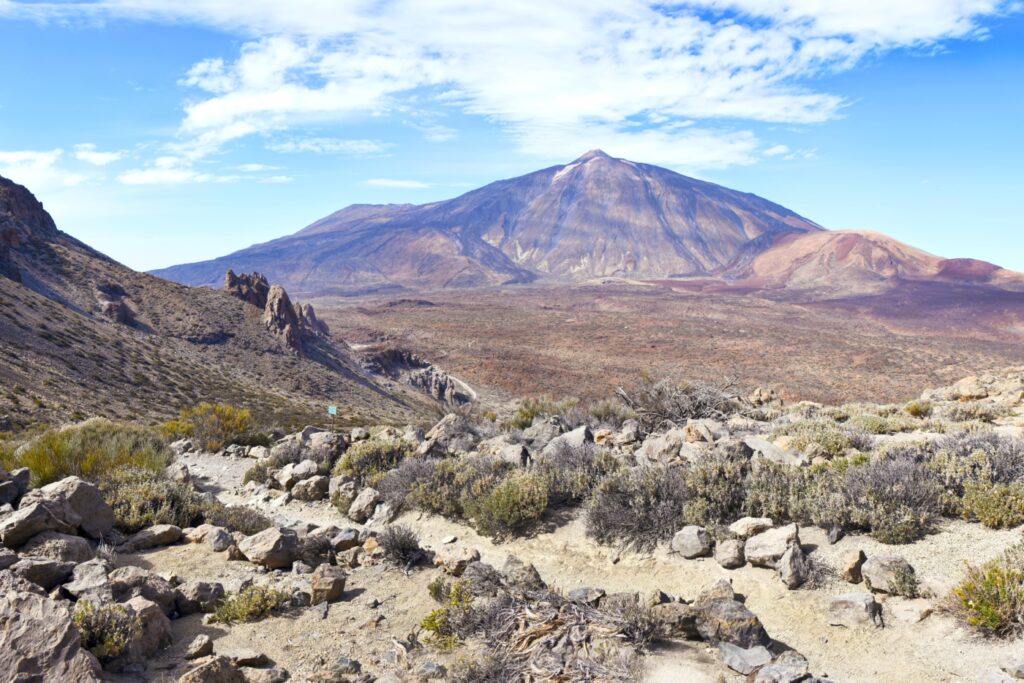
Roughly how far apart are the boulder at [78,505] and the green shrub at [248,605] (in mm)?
2078

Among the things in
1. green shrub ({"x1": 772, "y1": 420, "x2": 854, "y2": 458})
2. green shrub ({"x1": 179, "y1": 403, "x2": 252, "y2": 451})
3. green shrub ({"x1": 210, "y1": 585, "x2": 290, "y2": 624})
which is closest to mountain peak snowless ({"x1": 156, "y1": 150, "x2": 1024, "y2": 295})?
green shrub ({"x1": 772, "y1": 420, "x2": 854, "y2": 458})

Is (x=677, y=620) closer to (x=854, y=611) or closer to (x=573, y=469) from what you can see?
(x=854, y=611)

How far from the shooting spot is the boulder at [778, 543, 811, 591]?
16.8ft

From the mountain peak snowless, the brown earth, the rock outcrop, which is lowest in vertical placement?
the brown earth

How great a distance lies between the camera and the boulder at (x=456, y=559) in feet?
20.0

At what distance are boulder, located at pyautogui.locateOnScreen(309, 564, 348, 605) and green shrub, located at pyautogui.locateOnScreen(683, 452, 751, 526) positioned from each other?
3.44 metres

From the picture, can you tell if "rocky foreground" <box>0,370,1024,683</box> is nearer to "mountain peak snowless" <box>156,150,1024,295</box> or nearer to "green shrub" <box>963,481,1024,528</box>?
"green shrub" <box>963,481,1024,528</box>

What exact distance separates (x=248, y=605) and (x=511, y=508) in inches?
115

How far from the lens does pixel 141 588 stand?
4.86 metres

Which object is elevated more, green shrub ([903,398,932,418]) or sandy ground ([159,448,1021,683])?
green shrub ([903,398,932,418])

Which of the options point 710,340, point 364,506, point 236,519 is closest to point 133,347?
point 236,519

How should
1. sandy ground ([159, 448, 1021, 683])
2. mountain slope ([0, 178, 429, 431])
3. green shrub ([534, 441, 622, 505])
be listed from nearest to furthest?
1. sandy ground ([159, 448, 1021, 683])
2. green shrub ([534, 441, 622, 505])
3. mountain slope ([0, 178, 429, 431])

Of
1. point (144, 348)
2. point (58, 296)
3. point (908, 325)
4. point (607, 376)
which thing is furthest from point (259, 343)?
point (908, 325)

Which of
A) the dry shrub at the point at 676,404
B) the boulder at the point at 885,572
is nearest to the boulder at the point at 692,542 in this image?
the boulder at the point at 885,572
